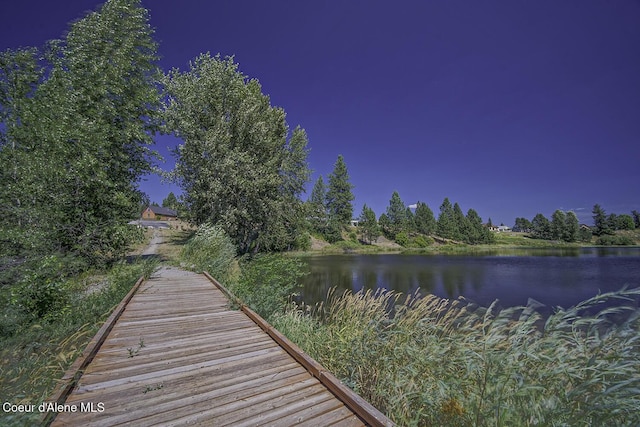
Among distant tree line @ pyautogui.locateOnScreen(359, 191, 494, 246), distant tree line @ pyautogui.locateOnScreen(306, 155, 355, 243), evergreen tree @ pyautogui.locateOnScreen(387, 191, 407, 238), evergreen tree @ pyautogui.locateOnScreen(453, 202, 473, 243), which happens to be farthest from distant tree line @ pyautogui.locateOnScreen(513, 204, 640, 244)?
distant tree line @ pyautogui.locateOnScreen(306, 155, 355, 243)

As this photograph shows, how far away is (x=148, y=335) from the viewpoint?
3979 mm

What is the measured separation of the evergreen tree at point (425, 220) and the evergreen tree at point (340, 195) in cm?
2027

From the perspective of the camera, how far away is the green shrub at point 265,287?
6098 millimetres

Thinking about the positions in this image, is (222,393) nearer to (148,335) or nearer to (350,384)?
(350,384)

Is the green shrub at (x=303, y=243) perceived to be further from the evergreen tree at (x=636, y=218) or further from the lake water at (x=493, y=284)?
the evergreen tree at (x=636, y=218)

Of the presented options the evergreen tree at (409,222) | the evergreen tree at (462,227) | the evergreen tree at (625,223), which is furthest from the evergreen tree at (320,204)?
the evergreen tree at (625,223)

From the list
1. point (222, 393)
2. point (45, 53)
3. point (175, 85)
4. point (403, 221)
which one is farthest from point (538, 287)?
point (403, 221)

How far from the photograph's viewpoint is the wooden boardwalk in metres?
2.27

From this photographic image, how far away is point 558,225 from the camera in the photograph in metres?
67.8

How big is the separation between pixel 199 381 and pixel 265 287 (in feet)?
14.5

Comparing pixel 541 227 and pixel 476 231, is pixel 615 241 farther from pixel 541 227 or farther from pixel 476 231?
pixel 476 231

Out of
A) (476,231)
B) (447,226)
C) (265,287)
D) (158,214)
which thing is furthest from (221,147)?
(476,231)

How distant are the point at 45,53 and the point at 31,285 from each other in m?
10.9

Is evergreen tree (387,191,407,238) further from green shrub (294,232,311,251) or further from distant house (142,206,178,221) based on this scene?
distant house (142,206,178,221)
